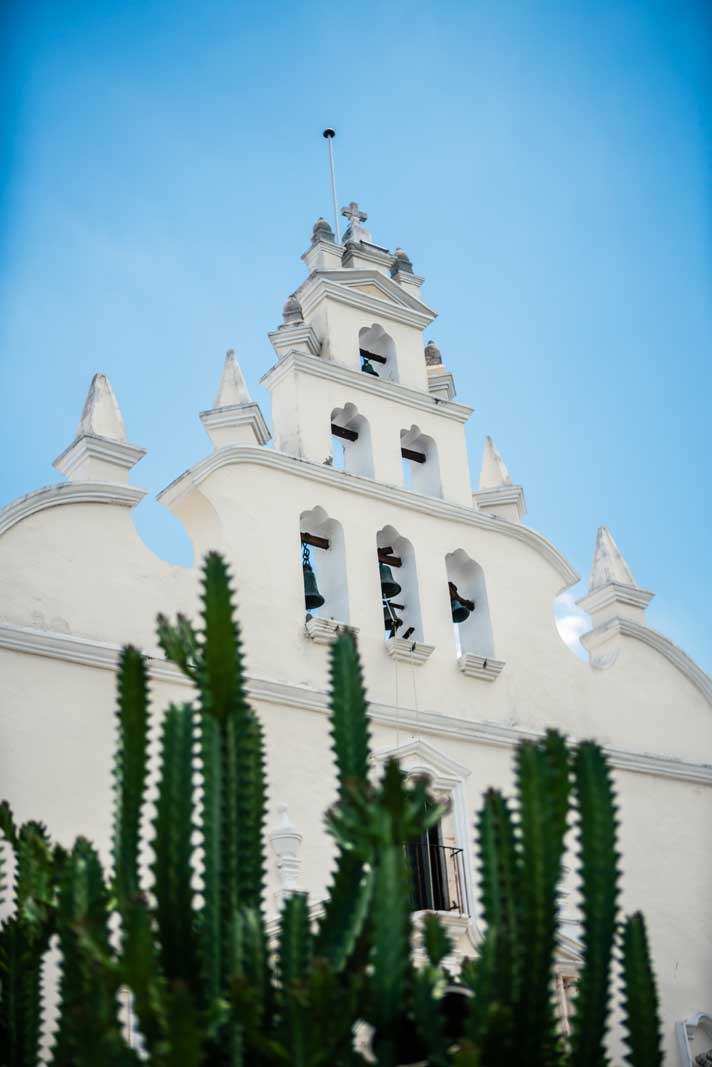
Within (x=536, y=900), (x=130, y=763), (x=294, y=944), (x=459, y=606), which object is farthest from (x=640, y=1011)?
(x=459, y=606)

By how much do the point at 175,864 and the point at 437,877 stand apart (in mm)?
7852

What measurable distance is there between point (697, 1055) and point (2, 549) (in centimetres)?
887

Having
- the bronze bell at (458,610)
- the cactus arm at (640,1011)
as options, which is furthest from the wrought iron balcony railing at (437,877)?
the cactus arm at (640,1011)

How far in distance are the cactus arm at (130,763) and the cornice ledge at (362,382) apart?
390 inches

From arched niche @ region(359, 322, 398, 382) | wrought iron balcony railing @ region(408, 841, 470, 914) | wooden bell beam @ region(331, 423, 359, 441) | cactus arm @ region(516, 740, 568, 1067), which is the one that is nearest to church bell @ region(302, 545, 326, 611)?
wooden bell beam @ region(331, 423, 359, 441)

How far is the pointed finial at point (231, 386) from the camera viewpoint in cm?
1631

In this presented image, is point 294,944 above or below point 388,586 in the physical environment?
below

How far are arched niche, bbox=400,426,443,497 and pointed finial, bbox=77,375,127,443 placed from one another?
3.82 metres

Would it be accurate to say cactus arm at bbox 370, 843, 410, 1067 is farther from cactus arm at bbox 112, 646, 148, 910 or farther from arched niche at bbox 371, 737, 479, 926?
arched niche at bbox 371, 737, 479, 926

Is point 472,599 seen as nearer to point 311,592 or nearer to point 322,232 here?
point 311,592

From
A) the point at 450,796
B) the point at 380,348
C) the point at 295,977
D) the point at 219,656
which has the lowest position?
the point at 295,977

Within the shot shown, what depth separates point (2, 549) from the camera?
13.5 metres

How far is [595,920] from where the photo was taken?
681 centimetres

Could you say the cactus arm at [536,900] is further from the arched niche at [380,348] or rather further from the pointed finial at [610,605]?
the arched niche at [380,348]
